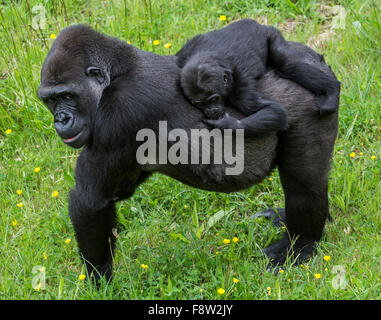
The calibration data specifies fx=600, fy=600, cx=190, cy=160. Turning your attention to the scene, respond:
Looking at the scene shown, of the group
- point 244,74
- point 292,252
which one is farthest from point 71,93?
point 292,252

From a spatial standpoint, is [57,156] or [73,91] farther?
[57,156]

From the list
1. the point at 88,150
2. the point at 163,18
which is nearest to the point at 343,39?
the point at 163,18

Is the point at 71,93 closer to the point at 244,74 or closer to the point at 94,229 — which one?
the point at 94,229

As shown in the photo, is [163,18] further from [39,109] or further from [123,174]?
[123,174]

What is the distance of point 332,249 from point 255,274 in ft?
2.01

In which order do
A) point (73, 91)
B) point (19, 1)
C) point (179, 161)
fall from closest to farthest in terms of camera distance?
point (73, 91) < point (179, 161) < point (19, 1)

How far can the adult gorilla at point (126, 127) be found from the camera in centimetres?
338

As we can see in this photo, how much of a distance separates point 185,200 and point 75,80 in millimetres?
1608

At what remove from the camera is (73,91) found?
3.36m

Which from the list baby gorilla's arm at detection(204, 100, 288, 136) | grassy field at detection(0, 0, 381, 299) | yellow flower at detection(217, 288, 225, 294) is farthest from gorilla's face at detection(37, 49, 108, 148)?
yellow flower at detection(217, 288, 225, 294)

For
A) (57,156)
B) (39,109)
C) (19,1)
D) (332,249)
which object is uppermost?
(19,1)

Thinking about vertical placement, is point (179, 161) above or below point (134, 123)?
below

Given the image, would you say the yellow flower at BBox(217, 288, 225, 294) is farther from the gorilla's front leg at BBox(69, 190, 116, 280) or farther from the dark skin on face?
the dark skin on face

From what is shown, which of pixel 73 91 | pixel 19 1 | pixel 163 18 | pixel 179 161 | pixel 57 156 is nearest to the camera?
pixel 73 91
